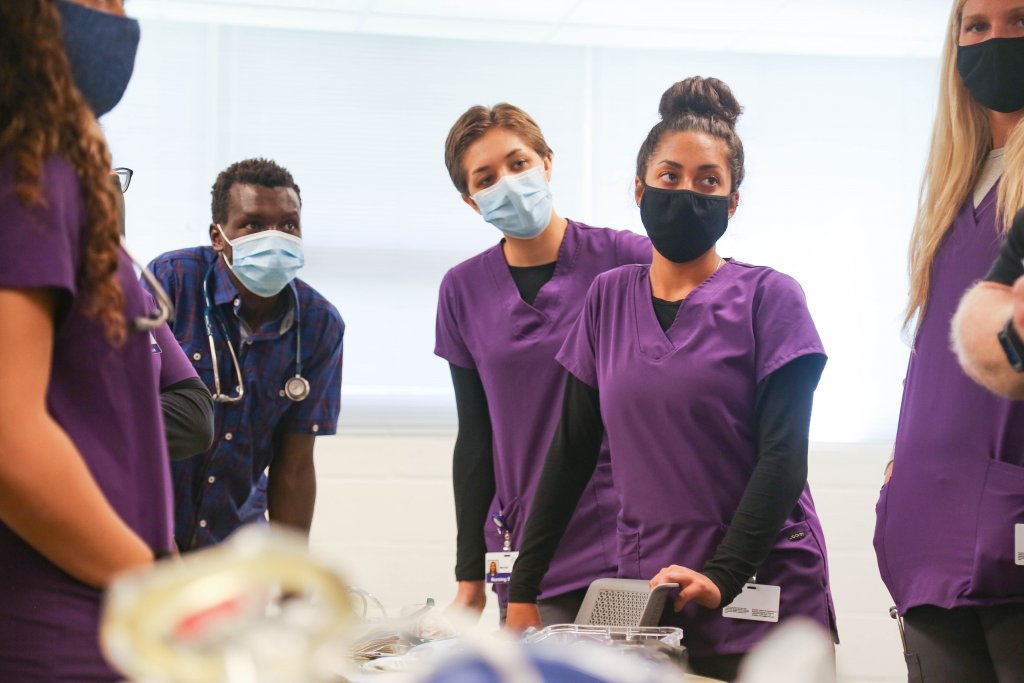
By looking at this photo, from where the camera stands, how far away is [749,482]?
165 centimetres

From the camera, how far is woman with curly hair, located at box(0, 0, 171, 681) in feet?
2.62

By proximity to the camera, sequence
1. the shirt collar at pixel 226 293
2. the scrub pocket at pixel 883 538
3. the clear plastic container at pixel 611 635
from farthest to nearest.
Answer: the shirt collar at pixel 226 293
the scrub pocket at pixel 883 538
the clear plastic container at pixel 611 635

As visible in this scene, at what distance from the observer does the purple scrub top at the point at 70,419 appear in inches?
32.9

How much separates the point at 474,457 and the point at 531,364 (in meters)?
0.24

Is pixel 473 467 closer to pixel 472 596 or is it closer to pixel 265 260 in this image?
pixel 472 596

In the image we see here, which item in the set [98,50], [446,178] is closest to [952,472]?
[98,50]

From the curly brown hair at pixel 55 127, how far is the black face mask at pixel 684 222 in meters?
1.13

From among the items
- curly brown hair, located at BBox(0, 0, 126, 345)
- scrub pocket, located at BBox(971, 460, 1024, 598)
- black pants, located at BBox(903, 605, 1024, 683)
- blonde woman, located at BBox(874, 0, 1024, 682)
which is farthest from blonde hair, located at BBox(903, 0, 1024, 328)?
curly brown hair, located at BBox(0, 0, 126, 345)

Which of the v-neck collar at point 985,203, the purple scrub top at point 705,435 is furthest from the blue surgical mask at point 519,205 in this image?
the v-neck collar at point 985,203

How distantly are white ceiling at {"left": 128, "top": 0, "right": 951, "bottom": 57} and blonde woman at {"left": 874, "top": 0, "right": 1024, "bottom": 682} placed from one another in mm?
2114

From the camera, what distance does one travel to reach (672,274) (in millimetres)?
1895

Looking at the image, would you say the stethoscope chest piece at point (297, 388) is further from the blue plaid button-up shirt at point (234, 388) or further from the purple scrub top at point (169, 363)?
the purple scrub top at point (169, 363)

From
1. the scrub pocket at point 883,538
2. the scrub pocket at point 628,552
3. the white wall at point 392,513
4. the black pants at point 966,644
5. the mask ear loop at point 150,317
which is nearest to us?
the mask ear loop at point 150,317

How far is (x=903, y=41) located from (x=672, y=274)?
2547 mm
